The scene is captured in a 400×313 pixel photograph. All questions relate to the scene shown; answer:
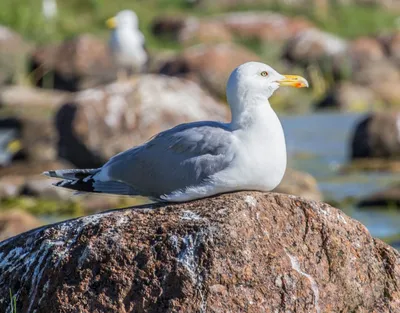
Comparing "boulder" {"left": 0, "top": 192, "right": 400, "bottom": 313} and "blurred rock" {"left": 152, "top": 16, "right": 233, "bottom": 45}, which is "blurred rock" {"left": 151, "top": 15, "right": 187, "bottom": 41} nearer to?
"blurred rock" {"left": 152, "top": 16, "right": 233, "bottom": 45}

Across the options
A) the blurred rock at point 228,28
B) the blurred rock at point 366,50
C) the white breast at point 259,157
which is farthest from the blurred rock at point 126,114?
the blurred rock at point 228,28

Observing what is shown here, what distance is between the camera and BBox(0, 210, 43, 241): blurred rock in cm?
1047

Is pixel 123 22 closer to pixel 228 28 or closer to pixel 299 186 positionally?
pixel 299 186

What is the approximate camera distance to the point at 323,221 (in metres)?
5.47

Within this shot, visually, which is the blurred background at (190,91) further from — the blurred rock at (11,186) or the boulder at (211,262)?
the boulder at (211,262)

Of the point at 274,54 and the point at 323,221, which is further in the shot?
the point at 274,54

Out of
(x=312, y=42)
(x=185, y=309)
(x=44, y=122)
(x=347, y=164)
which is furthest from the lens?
(x=312, y=42)

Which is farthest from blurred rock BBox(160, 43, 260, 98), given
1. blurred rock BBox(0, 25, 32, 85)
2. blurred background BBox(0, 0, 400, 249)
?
blurred rock BBox(0, 25, 32, 85)

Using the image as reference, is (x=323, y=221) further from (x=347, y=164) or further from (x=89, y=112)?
(x=347, y=164)

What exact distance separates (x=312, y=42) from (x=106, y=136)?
1715cm

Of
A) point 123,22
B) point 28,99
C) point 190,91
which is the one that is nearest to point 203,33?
point 28,99

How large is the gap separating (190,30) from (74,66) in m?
8.02

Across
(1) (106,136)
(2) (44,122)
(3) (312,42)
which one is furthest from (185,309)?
(3) (312,42)

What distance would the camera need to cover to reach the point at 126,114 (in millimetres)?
15070
